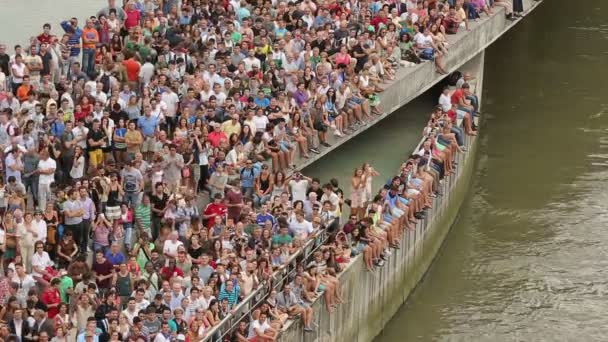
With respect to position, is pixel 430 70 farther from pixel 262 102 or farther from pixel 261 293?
pixel 261 293

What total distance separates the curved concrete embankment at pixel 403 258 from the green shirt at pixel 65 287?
3650mm

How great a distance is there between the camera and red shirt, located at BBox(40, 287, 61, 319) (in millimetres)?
23266

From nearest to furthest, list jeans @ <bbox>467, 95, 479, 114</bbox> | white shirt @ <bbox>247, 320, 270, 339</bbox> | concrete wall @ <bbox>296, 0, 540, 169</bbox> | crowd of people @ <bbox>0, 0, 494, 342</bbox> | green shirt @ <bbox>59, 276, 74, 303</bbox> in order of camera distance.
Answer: green shirt @ <bbox>59, 276, 74, 303</bbox> < crowd of people @ <bbox>0, 0, 494, 342</bbox> < white shirt @ <bbox>247, 320, 270, 339</bbox> < concrete wall @ <bbox>296, 0, 540, 169</bbox> < jeans @ <bbox>467, 95, 479, 114</bbox>

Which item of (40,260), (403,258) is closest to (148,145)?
(40,260)

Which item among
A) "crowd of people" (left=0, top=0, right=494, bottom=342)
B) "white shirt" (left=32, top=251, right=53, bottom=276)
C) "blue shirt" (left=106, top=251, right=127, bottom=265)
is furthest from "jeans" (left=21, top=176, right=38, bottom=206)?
"white shirt" (left=32, top=251, right=53, bottom=276)

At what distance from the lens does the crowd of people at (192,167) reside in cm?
2411

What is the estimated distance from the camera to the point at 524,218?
37531 millimetres

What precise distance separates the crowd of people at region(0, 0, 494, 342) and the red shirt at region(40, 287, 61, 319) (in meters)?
0.02

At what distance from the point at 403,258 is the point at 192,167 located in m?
5.69

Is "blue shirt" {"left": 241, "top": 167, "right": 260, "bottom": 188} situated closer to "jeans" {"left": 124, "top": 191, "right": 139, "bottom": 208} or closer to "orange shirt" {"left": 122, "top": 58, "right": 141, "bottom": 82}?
"jeans" {"left": 124, "top": 191, "right": 139, "bottom": 208}

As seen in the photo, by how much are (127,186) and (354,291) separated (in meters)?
4.83

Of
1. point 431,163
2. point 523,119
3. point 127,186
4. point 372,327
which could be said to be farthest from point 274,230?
point 523,119

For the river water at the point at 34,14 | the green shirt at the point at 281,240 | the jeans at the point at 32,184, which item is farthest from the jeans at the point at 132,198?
the river water at the point at 34,14

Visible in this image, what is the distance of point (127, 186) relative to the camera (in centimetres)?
2711
